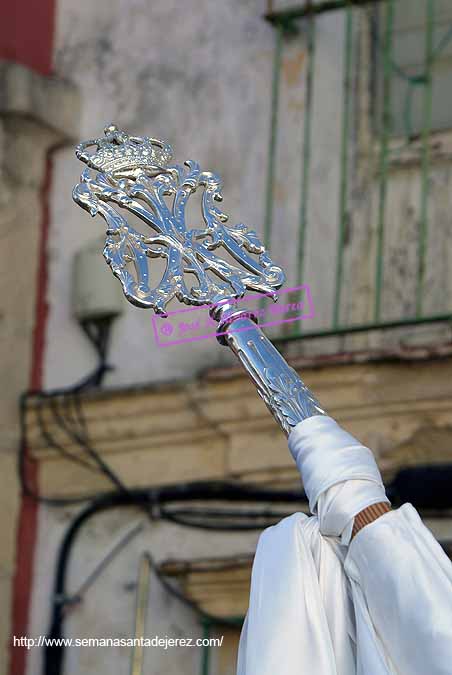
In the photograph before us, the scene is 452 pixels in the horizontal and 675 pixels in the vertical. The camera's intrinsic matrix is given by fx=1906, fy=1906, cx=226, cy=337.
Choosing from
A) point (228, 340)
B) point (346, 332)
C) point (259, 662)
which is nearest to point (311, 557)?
point (259, 662)

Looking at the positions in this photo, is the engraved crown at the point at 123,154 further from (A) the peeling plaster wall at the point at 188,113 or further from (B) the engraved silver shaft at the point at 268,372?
(A) the peeling plaster wall at the point at 188,113

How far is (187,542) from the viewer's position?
192 inches

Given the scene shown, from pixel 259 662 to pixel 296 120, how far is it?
2.85 metres

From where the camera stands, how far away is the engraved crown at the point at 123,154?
9.27 ft

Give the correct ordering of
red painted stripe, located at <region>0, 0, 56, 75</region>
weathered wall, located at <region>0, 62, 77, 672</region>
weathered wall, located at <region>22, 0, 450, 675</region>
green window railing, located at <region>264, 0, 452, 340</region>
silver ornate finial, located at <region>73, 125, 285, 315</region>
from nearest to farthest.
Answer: silver ornate finial, located at <region>73, 125, 285, 315</region>
weathered wall, located at <region>22, 0, 450, 675</region>
green window railing, located at <region>264, 0, 452, 340</region>
weathered wall, located at <region>0, 62, 77, 672</region>
red painted stripe, located at <region>0, 0, 56, 75</region>

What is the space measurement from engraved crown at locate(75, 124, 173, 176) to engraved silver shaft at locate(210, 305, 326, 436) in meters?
0.30

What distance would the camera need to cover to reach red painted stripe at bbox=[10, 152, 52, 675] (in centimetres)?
500

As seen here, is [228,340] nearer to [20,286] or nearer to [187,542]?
[187,542]

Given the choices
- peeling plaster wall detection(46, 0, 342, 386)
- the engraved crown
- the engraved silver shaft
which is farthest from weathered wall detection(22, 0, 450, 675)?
the engraved silver shaft

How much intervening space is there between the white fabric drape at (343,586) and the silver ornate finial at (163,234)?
260 millimetres


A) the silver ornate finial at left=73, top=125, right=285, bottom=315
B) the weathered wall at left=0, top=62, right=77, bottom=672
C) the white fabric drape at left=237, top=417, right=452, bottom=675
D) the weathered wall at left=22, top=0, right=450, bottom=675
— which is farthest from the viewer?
the weathered wall at left=0, top=62, right=77, bottom=672

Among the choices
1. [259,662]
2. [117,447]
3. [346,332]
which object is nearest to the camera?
[259,662]

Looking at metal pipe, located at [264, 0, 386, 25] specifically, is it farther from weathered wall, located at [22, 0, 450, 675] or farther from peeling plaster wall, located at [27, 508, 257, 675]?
peeling plaster wall, located at [27, 508, 257, 675]

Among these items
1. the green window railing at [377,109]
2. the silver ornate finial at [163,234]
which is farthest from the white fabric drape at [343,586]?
the green window railing at [377,109]
